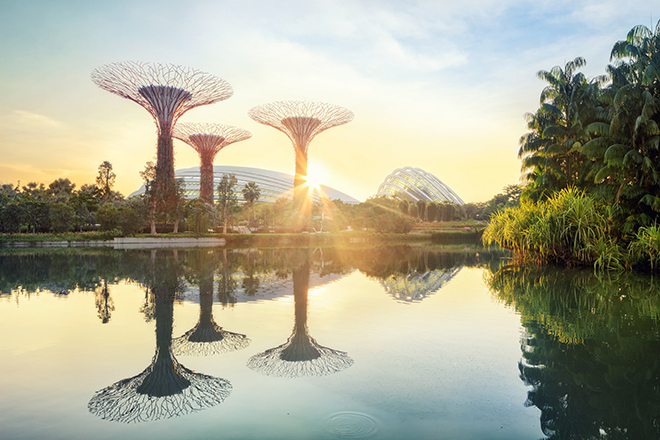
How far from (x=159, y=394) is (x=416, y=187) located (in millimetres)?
86562

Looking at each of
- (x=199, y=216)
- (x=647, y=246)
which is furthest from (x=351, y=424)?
(x=199, y=216)

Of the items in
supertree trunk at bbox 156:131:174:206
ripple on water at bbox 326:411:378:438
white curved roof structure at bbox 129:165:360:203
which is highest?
white curved roof structure at bbox 129:165:360:203

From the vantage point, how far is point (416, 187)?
289 ft

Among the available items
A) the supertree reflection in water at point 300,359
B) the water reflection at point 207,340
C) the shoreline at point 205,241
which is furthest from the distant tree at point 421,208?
the supertree reflection in water at point 300,359

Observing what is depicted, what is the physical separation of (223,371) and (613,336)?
18.2 ft

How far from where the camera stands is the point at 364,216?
45.3 metres

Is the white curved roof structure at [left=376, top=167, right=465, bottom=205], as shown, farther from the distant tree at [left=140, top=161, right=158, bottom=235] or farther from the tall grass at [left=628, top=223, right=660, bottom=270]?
the tall grass at [left=628, top=223, right=660, bottom=270]

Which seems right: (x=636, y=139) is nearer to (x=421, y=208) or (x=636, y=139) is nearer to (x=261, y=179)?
(x=421, y=208)

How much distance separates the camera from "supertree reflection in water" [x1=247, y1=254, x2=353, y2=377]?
4895mm

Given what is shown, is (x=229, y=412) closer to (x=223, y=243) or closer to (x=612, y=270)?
(x=612, y=270)

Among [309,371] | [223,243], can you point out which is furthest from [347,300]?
[223,243]

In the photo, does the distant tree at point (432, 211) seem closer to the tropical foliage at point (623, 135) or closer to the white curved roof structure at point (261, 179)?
the white curved roof structure at point (261, 179)

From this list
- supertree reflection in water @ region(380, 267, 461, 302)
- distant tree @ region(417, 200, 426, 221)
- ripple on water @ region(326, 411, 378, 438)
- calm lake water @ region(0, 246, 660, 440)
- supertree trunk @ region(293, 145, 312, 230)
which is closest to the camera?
ripple on water @ region(326, 411, 378, 438)

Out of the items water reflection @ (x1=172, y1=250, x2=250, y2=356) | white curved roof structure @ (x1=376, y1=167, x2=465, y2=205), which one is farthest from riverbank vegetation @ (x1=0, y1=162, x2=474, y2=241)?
white curved roof structure @ (x1=376, y1=167, x2=465, y2=205)
